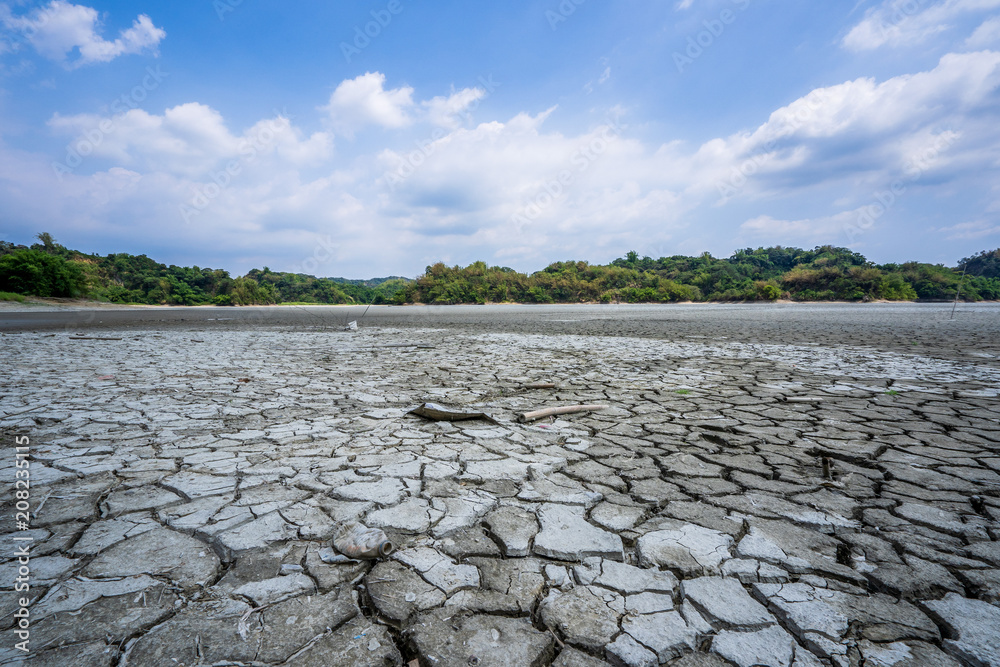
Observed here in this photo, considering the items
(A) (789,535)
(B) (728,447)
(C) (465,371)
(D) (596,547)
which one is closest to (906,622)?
(A) (789,535)

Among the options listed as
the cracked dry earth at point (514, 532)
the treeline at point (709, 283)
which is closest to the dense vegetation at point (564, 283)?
the treeline at point (709, 283)

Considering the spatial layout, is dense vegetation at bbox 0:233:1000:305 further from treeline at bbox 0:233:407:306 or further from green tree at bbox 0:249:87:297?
green tree at bbox 0:249:87:297

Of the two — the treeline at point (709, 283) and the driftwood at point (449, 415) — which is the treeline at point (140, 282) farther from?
the driftwood at point (449, 415)

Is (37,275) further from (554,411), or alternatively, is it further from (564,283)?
(564,283)

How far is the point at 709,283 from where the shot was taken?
2071 inches

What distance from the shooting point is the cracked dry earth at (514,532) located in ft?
3.72

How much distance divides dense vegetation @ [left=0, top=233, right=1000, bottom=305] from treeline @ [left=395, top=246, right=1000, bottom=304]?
0.12 meters

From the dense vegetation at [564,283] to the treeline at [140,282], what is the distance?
127 mm

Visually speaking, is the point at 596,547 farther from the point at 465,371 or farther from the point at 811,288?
the point at 811,288

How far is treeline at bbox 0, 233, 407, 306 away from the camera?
27672 mm

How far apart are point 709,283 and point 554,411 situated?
184ft

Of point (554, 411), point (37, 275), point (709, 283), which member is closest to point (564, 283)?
point (709, 283)

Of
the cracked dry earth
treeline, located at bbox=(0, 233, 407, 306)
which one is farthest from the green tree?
the cracked dry earth

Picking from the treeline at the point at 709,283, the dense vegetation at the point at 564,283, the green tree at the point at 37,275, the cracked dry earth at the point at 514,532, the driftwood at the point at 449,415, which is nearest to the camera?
the cracked dry earth at the point at 514,532
